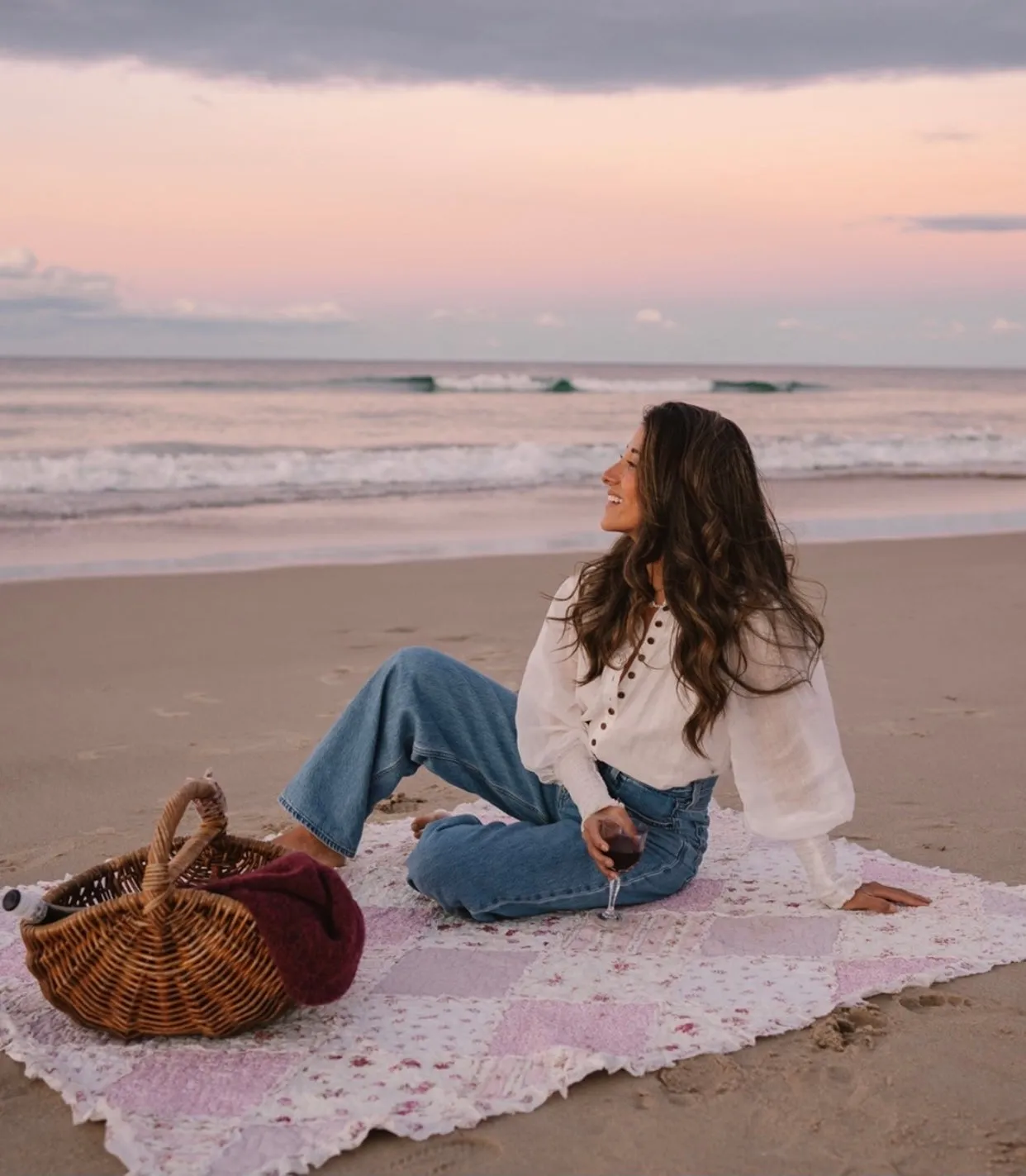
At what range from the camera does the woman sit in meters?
3.21

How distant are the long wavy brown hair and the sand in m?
0.79

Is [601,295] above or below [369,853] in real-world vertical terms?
above

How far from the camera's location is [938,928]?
3387 millimetres

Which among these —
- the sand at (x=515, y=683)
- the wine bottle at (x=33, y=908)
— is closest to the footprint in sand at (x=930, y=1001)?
the sand at (x=515, y=683)

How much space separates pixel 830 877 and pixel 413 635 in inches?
152

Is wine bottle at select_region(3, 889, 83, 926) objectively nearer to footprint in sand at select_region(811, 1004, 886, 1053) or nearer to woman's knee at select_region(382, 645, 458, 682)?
woman's knee at select_region(382, 645, 458, 682)

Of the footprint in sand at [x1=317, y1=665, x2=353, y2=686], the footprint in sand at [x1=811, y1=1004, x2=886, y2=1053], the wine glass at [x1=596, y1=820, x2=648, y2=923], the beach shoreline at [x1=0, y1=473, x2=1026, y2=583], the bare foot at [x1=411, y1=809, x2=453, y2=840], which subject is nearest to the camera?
the footprint in sand at [x1=811, y1=1004, x2=886, y2=1053]

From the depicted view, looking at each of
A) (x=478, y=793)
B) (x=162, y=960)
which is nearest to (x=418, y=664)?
(x=478, y=793)

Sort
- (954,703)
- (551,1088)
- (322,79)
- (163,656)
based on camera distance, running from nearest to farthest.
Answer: (551,1088) < (954,703) < (163,656) < (322,79)

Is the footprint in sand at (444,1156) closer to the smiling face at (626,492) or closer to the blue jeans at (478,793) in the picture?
the blue jeans at (478,793)

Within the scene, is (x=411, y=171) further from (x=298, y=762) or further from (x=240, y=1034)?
(x=240, y=1034)

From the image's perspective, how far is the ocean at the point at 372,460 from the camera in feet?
34.9

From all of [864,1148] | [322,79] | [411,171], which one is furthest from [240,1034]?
[411,171]

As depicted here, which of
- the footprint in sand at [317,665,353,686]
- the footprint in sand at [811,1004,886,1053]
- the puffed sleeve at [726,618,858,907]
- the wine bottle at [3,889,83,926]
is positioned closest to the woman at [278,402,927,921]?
the puffed sleeve at [726,618,858,907]
